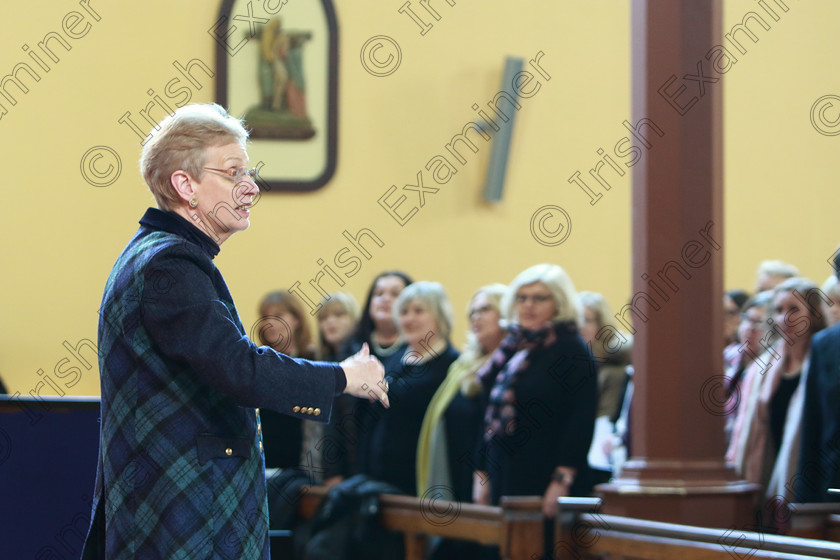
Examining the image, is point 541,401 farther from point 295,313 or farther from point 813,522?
point 295,313

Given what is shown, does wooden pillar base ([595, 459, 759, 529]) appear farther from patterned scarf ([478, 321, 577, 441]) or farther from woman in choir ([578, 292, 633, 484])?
woman in choir ([578, 292, 633, 484])

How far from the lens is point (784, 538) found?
10.1ft

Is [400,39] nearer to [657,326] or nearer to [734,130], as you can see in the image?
[734,130]

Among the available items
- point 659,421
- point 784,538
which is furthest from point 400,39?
point 784,538

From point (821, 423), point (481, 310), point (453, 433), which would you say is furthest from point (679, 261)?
point (453, 433)

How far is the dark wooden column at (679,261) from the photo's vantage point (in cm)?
402

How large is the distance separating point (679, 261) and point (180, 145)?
2.26 m

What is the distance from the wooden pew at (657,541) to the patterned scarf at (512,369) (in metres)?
0.54

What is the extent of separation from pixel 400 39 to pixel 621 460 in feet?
12.8

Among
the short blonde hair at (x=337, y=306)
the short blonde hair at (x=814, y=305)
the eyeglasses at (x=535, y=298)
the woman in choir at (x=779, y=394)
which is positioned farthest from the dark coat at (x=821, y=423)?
the short blonde hair at (x=337, y=306)

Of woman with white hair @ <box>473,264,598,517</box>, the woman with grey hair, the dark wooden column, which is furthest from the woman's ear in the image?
the woman with grey hair

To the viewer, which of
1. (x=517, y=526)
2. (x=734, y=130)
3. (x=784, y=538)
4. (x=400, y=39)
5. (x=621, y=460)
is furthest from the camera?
(x=734, y=130)

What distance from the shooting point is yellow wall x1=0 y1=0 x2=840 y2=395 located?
721 centimetres

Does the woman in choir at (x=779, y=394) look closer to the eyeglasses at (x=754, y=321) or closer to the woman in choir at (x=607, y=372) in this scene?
the eyeglasses at (x=754, y=321)
